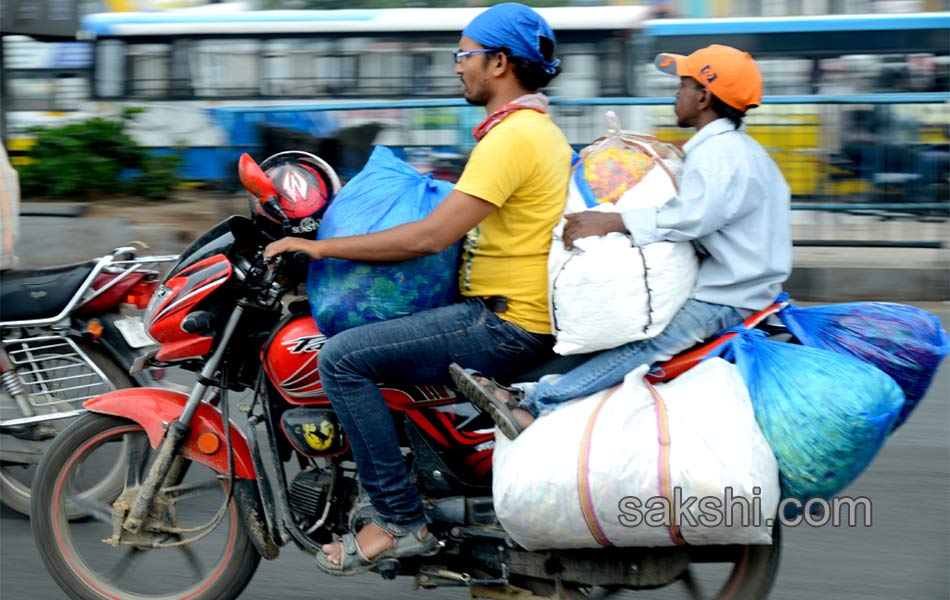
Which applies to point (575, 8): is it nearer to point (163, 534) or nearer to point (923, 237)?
point (923, 237)

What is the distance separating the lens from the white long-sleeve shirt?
2.76 m

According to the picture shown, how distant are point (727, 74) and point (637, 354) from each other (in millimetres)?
818

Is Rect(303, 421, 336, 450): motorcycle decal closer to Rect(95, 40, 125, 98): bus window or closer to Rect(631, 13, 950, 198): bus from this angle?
Rect(631, 13, 950, 198): bus

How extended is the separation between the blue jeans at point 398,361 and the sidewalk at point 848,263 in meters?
5.82

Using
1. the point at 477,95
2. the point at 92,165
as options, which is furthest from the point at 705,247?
the point at 92,165

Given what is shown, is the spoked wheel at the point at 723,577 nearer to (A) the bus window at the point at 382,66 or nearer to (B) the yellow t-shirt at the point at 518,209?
(B) the yellow t-shirt at the point at 518,209

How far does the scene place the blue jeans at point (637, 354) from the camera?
280 centimetres

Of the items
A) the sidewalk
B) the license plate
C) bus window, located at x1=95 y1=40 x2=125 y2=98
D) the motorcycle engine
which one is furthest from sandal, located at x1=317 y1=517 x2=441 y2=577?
bus window, located at x1=95 y1=40 x2=125 y2=98

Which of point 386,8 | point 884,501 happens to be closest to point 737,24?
point 386,8

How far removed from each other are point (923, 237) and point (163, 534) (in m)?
6.89

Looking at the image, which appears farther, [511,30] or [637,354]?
[511,30]

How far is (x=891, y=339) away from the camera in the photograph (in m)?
2.83

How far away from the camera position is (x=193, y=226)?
9445 mm

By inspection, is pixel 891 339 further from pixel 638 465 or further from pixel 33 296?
pixel 33 296
